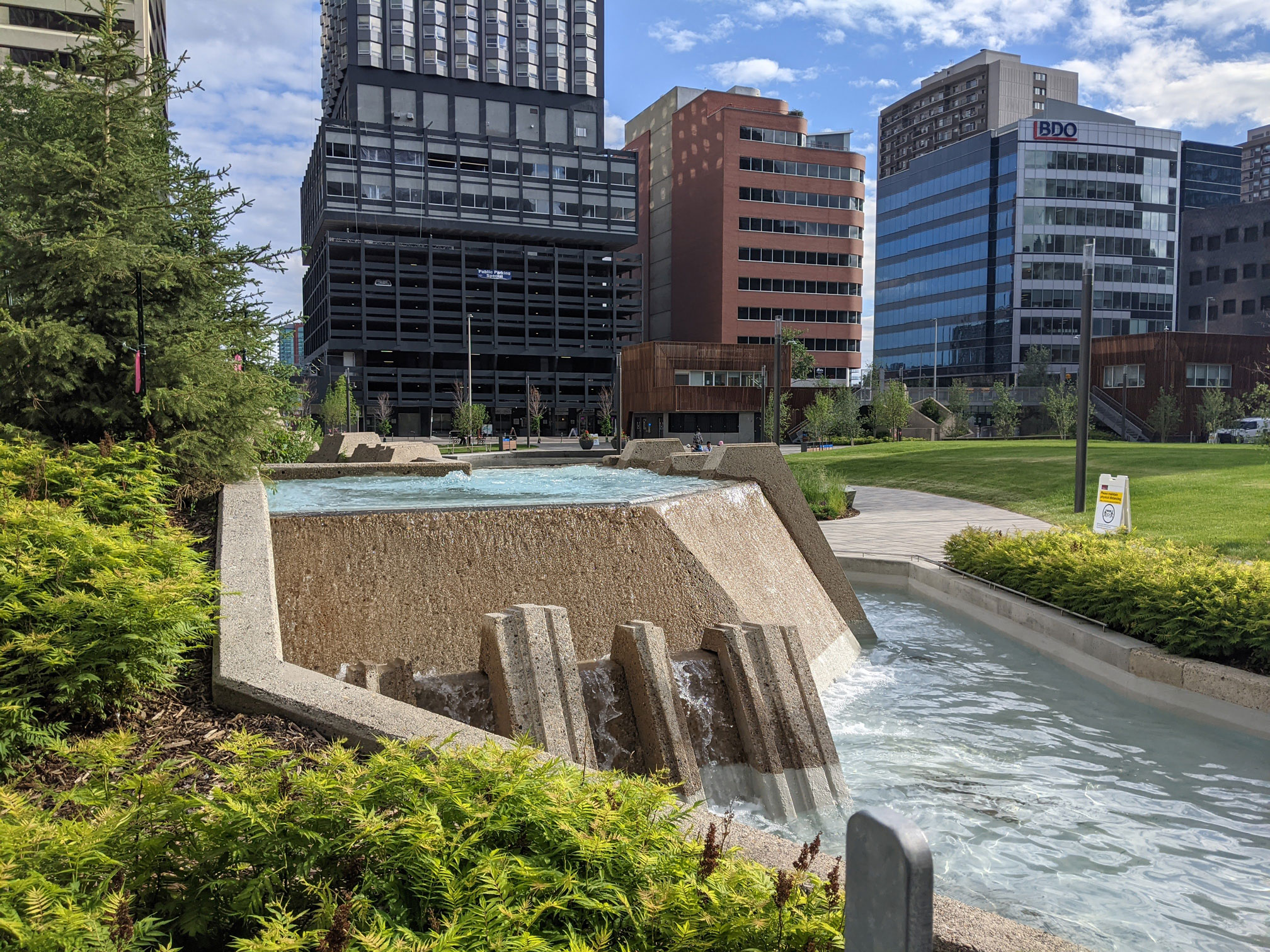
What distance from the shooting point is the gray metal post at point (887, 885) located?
202cm

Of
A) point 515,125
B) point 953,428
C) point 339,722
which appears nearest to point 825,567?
point 339,722

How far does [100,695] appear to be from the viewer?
4.63 m

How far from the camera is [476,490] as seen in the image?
1377 cm

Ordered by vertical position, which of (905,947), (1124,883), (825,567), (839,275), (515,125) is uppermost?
→ (515,125)

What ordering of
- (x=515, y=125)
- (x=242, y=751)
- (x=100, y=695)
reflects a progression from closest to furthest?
(x=242, y=751) < (x=100, y=695) < (x=515, y=125)

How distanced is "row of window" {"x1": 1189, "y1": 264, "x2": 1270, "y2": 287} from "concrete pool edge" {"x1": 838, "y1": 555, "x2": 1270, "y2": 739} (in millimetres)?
111380

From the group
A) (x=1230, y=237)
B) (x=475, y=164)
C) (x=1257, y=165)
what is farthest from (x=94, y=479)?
(x=1257, y=165)

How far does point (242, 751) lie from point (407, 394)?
89503 mm

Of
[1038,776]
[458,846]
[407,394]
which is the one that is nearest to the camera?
[458,846]

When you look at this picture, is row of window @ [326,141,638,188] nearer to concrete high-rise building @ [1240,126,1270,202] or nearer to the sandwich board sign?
the sandwich board sign

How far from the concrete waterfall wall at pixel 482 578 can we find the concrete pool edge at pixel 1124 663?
3566mm

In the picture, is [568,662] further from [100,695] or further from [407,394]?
[407,394]

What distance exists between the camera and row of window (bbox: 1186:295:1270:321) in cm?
9944

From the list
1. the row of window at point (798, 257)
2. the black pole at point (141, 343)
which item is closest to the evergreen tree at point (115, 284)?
the black pole at point (141, 343)
